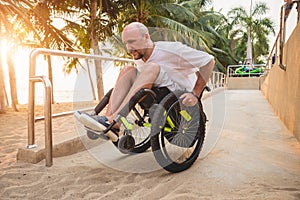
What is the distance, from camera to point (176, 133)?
1.53 m

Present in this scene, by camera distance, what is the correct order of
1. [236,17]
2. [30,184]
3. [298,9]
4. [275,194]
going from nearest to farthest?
[275,194], [30,184], [298,9], [236,17]

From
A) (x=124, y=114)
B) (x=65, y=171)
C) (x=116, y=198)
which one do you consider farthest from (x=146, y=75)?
(x=65, y=171)

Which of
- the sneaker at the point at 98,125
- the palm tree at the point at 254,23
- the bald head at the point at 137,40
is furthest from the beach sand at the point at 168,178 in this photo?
the palm tree at the point at 254,23

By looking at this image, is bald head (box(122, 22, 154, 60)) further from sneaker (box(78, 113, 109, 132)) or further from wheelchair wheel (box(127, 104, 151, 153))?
sneaker (box(78, 113, 109, 132))

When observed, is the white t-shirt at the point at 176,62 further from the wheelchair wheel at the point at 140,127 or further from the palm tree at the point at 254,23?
the palm tree at the point at 254,23

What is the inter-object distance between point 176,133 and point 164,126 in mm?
151

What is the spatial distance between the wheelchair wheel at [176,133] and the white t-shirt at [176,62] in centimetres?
11

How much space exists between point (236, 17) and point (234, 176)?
20103 millimetres

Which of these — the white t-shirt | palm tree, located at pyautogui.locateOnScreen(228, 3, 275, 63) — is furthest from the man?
palm tree, located at pyautogui.locateOnScreen(228, 3, 275, 63)

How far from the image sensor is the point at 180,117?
4.98 ft

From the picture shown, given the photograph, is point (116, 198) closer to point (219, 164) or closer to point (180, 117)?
point (180, 117)

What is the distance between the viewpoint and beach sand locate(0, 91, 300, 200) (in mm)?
1230

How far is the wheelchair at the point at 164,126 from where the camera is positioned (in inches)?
53.9

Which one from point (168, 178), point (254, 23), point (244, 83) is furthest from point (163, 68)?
point (254, 23)
